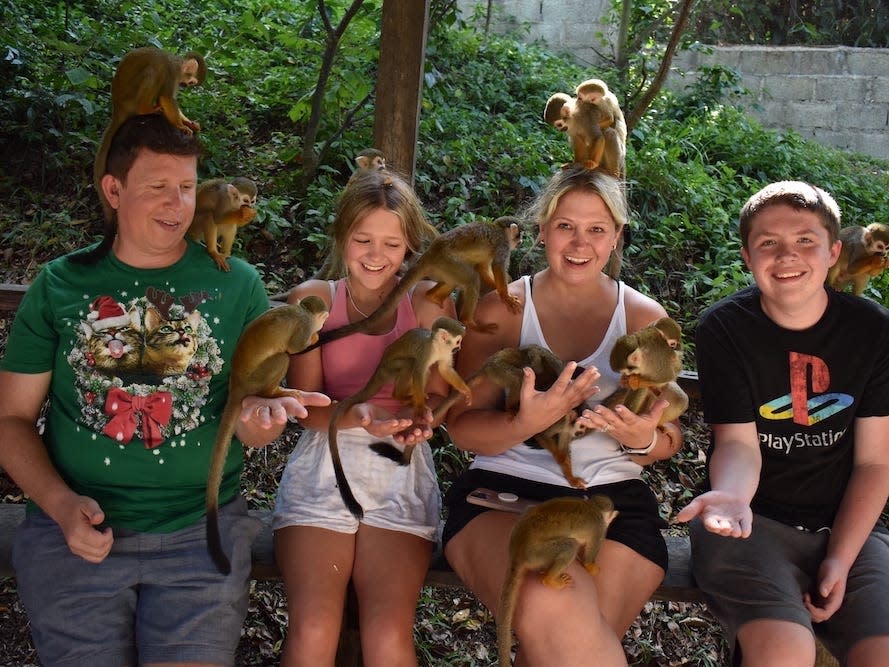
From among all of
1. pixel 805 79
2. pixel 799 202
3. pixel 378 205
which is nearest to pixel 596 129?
pixel 799 202

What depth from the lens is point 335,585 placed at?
2.30 metres

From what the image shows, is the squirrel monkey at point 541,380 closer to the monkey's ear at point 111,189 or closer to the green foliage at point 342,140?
the monkey's ear at point 111,189

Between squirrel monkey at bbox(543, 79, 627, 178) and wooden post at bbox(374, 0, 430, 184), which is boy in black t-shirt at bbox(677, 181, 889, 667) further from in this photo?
wooden post at bbox(374, 0, 430, 184)

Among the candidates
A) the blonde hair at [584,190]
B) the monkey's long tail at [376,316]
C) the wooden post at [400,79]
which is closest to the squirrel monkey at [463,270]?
the monkey's long tail at [376,316]

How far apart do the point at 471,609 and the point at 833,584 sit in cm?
191

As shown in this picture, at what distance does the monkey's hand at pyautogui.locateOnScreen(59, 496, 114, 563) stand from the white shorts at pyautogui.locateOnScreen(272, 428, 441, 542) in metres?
0.49

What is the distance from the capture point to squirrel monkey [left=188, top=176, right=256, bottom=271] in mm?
2725

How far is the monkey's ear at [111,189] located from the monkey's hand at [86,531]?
2.63 ft

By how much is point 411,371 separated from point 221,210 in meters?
0.88

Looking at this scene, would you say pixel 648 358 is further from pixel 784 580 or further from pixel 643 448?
pixel 784 580

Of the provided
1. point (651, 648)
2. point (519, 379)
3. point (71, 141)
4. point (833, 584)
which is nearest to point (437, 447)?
point (651, 648)

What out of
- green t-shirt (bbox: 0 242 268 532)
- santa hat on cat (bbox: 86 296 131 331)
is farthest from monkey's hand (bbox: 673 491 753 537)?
santa hat on cat (bbox: 86 296 131 331)

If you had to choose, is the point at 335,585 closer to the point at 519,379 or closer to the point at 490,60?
the point at 519,379

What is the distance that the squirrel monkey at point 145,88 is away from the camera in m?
2.52
